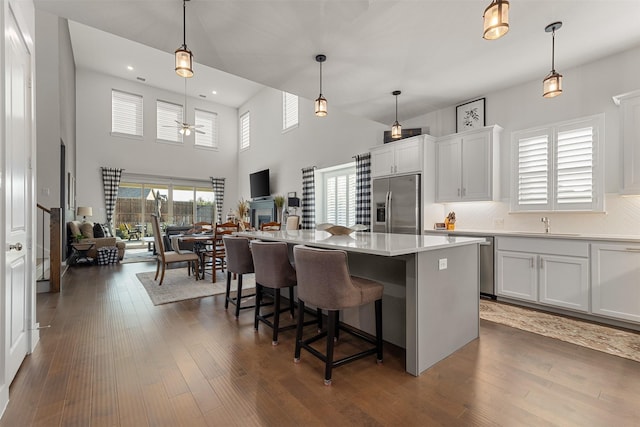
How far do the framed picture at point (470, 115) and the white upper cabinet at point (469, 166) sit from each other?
30 centimetres

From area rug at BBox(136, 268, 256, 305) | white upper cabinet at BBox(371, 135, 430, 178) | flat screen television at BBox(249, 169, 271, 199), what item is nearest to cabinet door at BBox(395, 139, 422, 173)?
white upper cabinet at BBox(371, 135, 430, 178)

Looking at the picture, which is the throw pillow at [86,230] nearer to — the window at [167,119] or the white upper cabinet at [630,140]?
the window at [167,119]

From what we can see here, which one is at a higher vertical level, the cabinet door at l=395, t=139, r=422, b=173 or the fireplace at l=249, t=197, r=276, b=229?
the cabinet door at l=395, t=139, r=422, b=173

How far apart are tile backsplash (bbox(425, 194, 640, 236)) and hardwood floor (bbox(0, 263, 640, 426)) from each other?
1727mm

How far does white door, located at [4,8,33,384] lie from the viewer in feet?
5.80

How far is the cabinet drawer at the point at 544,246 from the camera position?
3.01 metres

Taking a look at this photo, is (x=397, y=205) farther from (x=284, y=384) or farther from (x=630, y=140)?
(x=284, y=384)

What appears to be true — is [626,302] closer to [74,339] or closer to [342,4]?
[342,4]

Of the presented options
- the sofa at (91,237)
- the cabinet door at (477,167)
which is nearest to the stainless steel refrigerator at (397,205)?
the cabinet door at (477,167)

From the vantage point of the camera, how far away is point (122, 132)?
8.36 metres

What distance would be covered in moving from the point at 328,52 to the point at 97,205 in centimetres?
806

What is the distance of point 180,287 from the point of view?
435 cm

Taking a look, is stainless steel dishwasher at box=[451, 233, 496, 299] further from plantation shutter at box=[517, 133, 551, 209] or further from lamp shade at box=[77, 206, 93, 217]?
lamp shade at box=[77, 206, 93, 217]

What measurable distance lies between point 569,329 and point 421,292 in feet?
6.57
